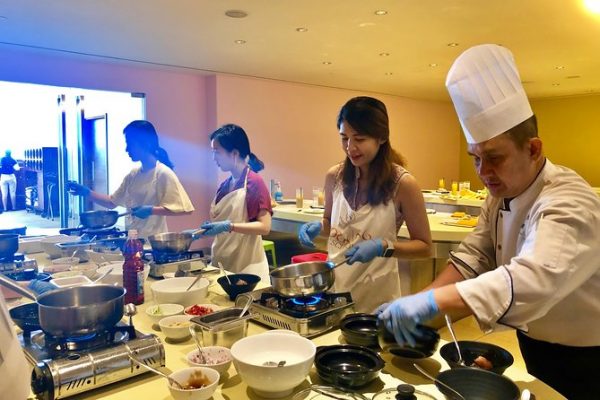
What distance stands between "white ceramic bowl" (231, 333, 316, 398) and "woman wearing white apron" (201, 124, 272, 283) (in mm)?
1301

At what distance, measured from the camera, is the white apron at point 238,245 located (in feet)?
8.52

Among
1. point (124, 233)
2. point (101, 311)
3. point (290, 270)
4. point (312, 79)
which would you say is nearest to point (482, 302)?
point (290, 270)

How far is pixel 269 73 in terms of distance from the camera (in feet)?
20.4

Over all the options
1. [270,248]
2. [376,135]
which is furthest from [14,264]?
[270,248]

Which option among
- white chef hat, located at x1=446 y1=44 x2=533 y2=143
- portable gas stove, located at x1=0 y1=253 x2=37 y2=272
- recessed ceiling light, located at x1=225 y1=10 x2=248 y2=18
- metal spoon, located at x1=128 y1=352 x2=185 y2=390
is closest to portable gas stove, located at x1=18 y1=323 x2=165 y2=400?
metal spoon, located at x1=128 y1=352 x2=185 y2=390

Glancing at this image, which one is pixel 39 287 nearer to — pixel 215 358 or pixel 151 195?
pixel 215 358

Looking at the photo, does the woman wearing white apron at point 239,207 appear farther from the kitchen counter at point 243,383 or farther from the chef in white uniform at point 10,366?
the chef in white uniform at point 10,366

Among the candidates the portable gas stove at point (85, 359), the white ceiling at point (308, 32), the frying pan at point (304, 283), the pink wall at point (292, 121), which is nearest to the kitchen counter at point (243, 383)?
the portable gas stove at point (85, 359)

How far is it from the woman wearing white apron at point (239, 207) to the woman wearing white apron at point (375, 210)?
69 cm

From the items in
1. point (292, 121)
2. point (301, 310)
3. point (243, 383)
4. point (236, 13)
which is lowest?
point (243, 383)

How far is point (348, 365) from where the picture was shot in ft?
3.86

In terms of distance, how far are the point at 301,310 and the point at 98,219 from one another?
1834 mm

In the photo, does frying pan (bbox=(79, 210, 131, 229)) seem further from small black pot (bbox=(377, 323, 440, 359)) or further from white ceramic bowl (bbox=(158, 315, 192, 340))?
small black pot (bbox=(377, 323, 440, 359))

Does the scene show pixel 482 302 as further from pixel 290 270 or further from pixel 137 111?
pixel 137 111
